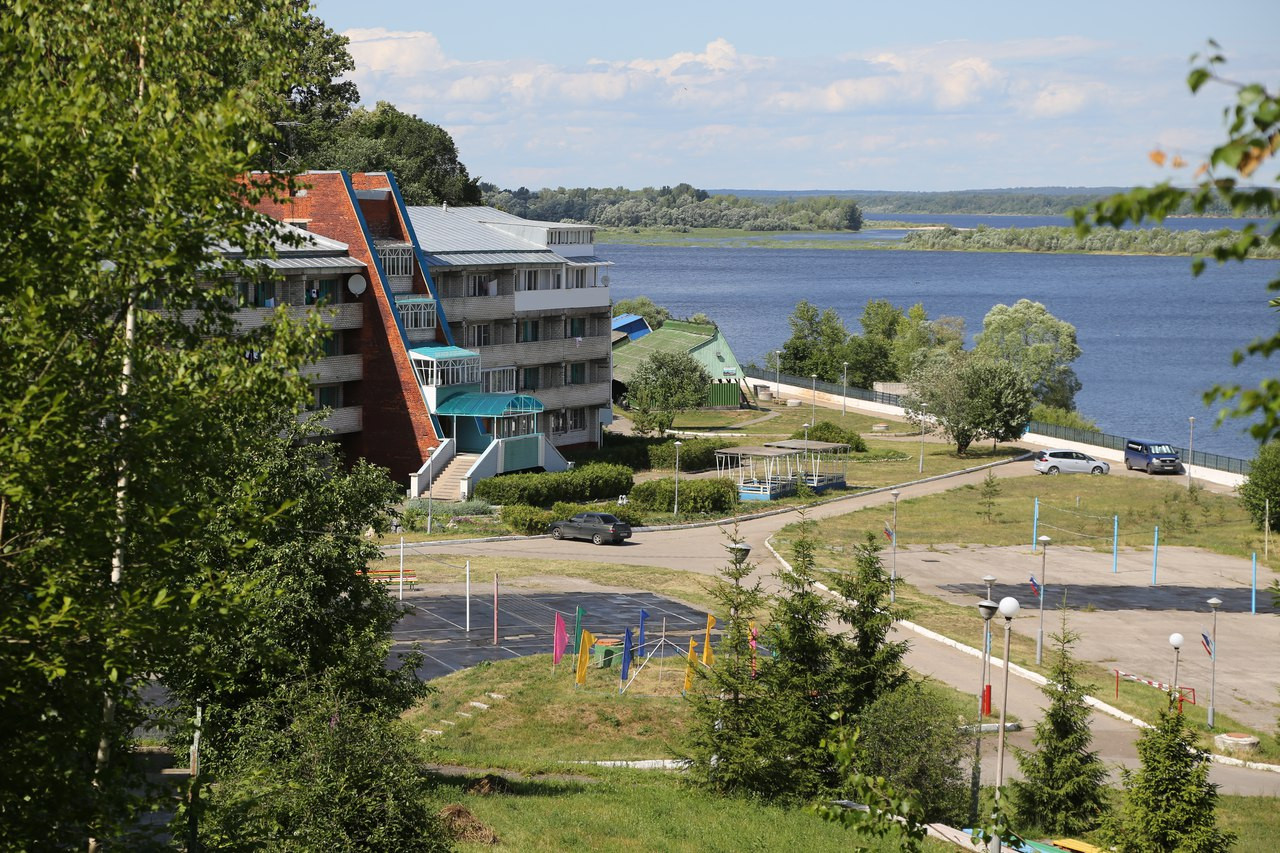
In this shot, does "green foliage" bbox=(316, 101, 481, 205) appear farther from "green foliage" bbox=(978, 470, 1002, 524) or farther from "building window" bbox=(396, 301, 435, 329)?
"green foliage" bbox=(978, 470, 1002, 524)

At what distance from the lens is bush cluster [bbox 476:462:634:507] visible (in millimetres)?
57969

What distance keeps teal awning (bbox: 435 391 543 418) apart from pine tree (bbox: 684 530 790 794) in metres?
37.2

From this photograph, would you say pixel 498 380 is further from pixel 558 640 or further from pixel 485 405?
pixel 558 640

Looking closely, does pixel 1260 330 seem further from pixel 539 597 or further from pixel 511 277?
pixel 539 597

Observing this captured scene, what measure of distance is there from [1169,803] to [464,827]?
1114 cm

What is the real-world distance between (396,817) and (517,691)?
50.3ft

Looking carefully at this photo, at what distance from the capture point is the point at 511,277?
Result: 2724 inches

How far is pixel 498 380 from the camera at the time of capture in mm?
67812

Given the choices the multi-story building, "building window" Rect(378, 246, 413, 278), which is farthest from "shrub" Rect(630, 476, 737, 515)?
"building window" Rect(378, 246, 413, 278)

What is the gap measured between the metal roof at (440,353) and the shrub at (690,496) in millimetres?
9903

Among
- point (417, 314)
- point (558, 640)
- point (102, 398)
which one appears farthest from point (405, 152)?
point (102, 398)

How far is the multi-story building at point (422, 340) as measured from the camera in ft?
201

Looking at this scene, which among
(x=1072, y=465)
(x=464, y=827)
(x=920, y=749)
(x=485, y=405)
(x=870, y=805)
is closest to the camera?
(x=870, y=805)

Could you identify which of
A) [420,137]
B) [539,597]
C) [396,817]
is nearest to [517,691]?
[539,597]
